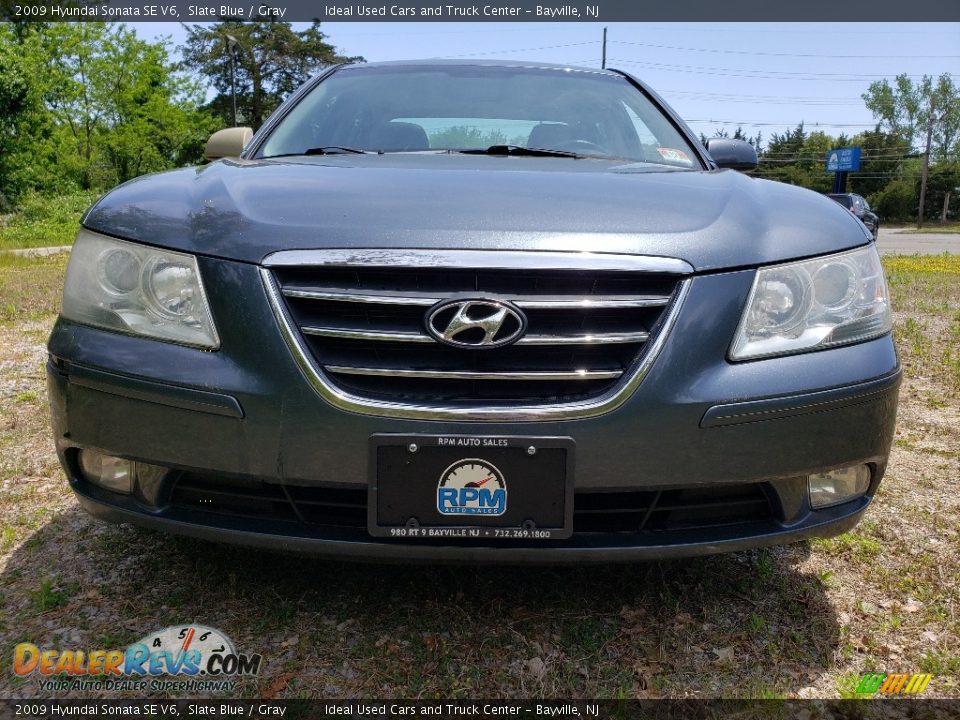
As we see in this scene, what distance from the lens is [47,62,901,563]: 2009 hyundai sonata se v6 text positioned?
58.6 inches

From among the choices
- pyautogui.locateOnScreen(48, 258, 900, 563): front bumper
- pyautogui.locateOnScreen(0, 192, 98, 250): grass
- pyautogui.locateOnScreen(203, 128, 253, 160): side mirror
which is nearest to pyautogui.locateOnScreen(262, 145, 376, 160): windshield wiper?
pyautogui.locateOnScreen(203, 128, 253, 160): side mirror

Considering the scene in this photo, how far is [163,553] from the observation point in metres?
2.21

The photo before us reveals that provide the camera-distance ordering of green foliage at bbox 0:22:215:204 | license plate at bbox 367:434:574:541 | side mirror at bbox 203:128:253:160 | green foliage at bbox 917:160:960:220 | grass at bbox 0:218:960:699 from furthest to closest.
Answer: green foliage at bbox 917:160:960:220 → green foliage at bbox 0:22:215:204 → side mirror at bbox 203:128:253:160 → grass at bbox 0:218:960:699 → license plate at bbox 367:434:574:541

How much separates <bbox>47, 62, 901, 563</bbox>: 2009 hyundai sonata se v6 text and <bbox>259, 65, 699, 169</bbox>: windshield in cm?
84

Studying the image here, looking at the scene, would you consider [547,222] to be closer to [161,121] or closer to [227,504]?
[227,504]

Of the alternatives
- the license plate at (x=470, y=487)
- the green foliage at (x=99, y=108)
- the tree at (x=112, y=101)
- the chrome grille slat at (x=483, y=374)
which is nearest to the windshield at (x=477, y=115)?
the chrome grille slat at (x=483, y=374)

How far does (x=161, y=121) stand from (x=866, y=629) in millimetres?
33641

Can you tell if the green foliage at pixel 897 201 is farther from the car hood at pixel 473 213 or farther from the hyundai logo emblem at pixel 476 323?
the hyundai logo emblem at pixel 476 323

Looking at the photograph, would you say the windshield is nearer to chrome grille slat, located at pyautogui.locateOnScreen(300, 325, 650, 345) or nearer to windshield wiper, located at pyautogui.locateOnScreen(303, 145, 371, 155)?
windshield wiper, located at pyautogui.locateOnScreen(303, 145, 371, 155)

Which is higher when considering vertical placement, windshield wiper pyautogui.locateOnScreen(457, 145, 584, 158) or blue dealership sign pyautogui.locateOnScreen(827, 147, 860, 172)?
windshield wiper pyautogui.locateOnScreen(457, 145, 584, 158)

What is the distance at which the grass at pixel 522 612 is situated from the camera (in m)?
1.70

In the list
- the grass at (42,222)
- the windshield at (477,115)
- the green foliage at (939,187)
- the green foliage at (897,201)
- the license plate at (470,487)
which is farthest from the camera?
the green foliage at (897,201)

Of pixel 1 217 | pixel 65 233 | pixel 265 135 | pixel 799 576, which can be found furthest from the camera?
pixel 1 217

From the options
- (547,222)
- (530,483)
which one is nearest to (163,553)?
(530,483)
